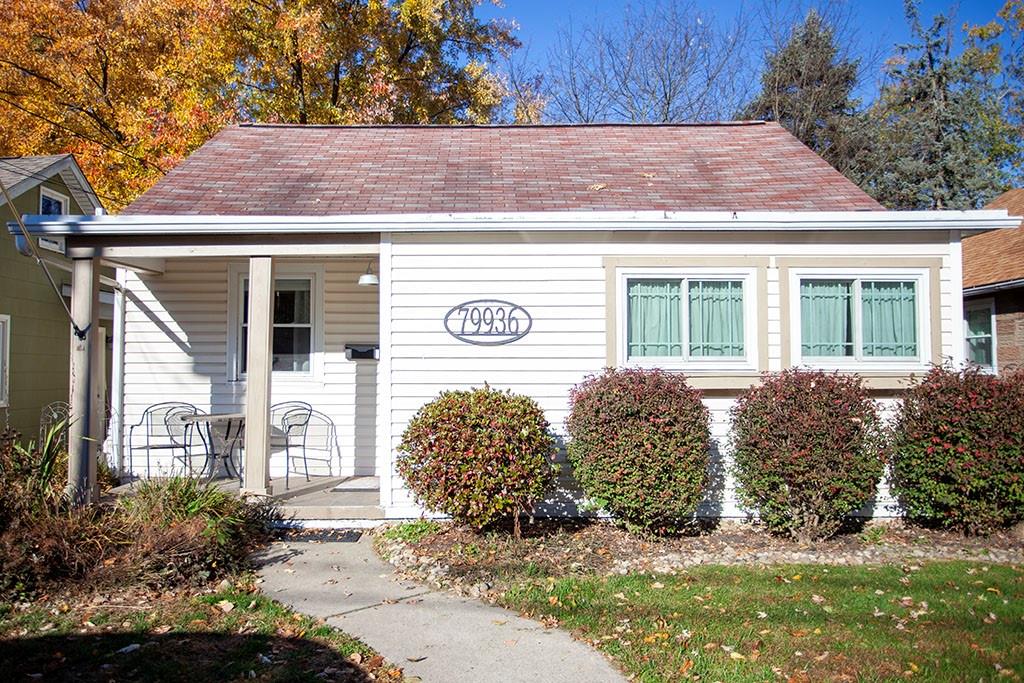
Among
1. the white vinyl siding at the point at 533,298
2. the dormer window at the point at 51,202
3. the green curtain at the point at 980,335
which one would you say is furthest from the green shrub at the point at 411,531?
the green curtain at the point at 980,335

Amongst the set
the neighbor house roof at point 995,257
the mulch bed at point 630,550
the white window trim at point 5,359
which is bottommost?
the mulch bed at point 630,550

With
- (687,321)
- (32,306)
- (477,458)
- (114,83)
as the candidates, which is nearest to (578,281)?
(687,321)

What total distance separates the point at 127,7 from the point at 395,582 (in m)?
15.7

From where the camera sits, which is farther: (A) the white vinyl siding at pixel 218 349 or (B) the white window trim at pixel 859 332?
(A) the white vinyl siding at pixel 218 349

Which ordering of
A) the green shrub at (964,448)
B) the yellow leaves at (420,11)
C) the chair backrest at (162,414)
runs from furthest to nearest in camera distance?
the yellow leaves at (420,11), the chair backrest at (162,414), the green shrub at (964,448)

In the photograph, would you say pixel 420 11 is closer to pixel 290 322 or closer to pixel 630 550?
pixel 290 322

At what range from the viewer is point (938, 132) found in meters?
21.9

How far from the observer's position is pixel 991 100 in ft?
72.8

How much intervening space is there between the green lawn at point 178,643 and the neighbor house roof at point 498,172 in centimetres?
400

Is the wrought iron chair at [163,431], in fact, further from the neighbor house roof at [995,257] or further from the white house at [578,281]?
the neighbor house roof at [995,257]

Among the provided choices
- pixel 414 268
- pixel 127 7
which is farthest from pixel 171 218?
pixel 127 7

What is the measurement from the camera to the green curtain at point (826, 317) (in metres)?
7.31

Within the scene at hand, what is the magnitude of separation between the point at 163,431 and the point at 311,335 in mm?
2103

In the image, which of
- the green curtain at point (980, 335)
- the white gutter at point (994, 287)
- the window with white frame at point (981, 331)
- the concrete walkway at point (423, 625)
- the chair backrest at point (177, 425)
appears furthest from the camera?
the green curtain at point (980, 335)
